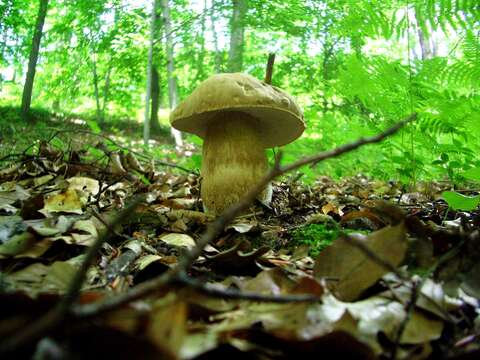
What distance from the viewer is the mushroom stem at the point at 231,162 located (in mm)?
2594

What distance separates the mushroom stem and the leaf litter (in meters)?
0.49

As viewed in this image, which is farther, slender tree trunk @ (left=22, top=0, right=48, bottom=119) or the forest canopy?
slender tree trunk @ (left=22, top=0, right=48, bottom=119)

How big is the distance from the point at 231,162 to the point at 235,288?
149 cm

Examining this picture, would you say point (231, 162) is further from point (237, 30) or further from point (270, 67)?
point (237, 30)

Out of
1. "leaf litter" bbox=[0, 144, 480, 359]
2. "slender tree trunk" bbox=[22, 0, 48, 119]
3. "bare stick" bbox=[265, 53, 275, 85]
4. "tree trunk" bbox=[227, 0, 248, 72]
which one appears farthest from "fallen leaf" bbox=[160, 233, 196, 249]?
"slender tree trunk" bbox=[22, 0, 48, 119]

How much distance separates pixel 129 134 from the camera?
58.8ft

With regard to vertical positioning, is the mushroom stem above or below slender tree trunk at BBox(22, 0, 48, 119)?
below

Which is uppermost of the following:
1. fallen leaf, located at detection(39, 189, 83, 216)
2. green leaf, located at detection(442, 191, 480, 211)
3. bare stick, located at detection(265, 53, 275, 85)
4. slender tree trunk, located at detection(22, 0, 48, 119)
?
slender tree trunk, located at detection(22, 0, 48, 119)

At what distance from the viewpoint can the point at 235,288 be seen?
4.06ft

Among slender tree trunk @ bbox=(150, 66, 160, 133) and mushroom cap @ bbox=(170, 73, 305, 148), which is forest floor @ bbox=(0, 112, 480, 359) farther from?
slender tree trunk @ bbox=(150, 66, 160, 133)

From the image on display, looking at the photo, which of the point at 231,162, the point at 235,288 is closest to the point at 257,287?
the point at 235,288

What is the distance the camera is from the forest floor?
1.94ft

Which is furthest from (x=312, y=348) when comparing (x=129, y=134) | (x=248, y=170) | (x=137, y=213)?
(x=129, y=134)

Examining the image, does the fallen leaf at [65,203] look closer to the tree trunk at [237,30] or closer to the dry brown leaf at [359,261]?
the dry brown leaf at [359,261]
